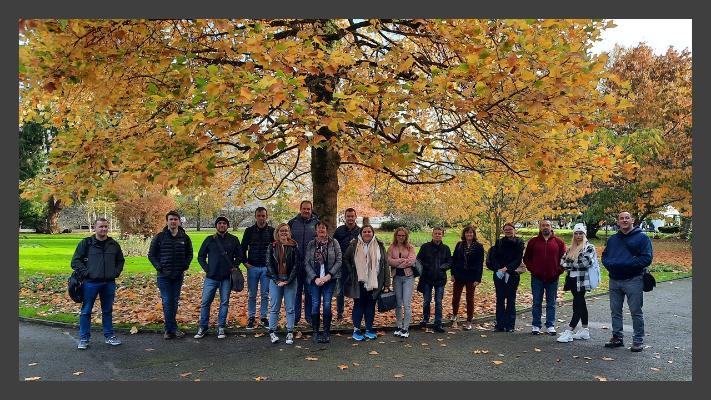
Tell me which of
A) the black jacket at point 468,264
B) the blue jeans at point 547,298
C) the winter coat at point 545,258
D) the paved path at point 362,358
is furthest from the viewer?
the black jacket at point 468,264

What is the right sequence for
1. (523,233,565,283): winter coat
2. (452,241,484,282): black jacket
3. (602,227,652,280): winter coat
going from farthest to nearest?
(452,241,484,282): black jacket
(523,233,565,283): winter coat
(602,227,652,280): winter coat

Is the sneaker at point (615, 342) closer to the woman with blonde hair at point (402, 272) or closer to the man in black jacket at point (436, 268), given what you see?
the man in black jacket at point (436, 268)

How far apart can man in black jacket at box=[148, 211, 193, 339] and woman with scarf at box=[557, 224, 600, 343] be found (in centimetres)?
585

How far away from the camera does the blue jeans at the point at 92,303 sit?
21.6 feet

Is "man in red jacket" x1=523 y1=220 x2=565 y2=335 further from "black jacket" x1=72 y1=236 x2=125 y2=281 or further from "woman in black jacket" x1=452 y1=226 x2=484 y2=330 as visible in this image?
"black jacket" x1=72 y1=236 x2=125 y2=281

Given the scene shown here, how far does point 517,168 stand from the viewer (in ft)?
31.5

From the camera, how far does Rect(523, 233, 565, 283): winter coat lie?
294 inches

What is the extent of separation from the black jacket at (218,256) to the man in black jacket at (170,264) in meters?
0.29

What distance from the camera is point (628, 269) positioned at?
6.82 metres

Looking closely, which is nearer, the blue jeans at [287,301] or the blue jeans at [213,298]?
the blue jeans at [287,301]

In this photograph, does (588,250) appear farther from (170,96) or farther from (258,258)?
(170,96)

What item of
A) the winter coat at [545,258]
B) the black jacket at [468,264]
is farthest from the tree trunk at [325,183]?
the winter coat at [545,258]

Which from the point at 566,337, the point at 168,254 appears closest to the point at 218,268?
the point at 168,254

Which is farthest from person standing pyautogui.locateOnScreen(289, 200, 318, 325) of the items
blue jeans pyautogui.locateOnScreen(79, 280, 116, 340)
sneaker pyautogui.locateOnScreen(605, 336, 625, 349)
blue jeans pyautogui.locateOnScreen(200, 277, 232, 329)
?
sneaker pyautogui.locateOnScreen(605, 336, 625, 349)
